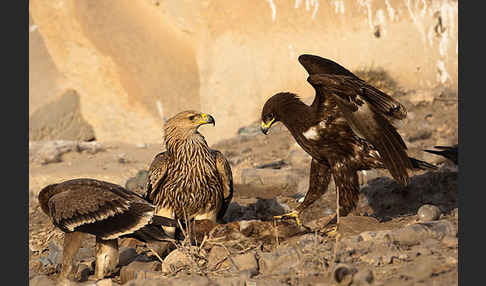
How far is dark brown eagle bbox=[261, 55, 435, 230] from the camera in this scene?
6.04 m

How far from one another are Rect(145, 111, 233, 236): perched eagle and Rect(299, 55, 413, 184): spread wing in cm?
141

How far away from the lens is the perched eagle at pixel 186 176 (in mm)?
6934

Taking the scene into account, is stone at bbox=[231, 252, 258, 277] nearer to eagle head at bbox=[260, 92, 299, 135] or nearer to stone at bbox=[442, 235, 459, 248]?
stone at bbox=[442, 235, 459, 248]

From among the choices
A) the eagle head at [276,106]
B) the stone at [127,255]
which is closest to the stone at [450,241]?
the eagle head at [276,106]

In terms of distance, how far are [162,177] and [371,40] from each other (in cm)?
761

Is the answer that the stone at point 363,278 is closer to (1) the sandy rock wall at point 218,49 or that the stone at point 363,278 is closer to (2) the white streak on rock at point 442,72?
(1) the sandy rock wall at point 218,49

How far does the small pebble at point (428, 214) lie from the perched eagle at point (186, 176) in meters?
2.00

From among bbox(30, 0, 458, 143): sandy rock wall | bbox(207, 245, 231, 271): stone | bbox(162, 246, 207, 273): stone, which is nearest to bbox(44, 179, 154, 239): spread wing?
bbox(162, 246, 207, 273): stone

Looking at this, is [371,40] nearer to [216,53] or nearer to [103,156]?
[216,53]

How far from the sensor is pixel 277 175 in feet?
30.7

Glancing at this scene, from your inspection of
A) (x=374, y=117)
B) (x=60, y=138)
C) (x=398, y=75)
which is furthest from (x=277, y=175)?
(x=60, y=138)

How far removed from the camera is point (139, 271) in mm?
5668

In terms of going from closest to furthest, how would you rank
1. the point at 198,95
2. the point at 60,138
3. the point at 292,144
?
the point at 292,144
the point at 198,95
the point at 60,138

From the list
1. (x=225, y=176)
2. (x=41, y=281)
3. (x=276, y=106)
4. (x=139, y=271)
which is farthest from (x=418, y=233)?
(x=41, y=281)
